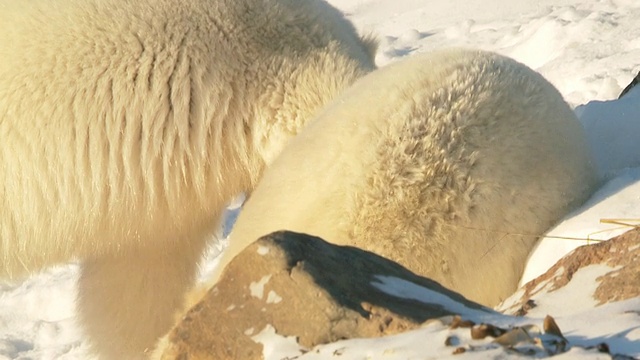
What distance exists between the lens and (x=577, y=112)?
461 cm

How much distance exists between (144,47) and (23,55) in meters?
0.44

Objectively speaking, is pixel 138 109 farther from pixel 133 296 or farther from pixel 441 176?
pixel 441 176

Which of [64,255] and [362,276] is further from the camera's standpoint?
[64,255]

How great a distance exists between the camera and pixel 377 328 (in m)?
1.85

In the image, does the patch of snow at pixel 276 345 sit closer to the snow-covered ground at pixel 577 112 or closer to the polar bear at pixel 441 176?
the snow-covered ground at pixel 577 112

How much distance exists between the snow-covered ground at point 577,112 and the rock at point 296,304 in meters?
0.04

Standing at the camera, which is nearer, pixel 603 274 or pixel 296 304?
pixel 296 304

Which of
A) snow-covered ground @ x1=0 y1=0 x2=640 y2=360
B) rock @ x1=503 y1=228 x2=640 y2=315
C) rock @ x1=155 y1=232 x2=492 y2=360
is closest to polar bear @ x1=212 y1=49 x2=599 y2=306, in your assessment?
snow-covered ground @ x1=0 y1=0 x2=640 y2=360

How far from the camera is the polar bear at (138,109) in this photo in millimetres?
3734

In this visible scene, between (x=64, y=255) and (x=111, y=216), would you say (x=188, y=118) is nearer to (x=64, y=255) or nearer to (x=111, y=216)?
(x=111, y=216)

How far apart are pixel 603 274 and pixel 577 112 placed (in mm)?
2447

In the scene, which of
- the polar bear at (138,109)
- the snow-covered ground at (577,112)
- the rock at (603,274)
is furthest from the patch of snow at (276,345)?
the polar bear at (138,109)

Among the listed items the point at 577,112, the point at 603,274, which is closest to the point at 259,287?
the point at 603,274

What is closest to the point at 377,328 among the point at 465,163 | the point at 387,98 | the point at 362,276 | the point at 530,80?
the point at 362,276
